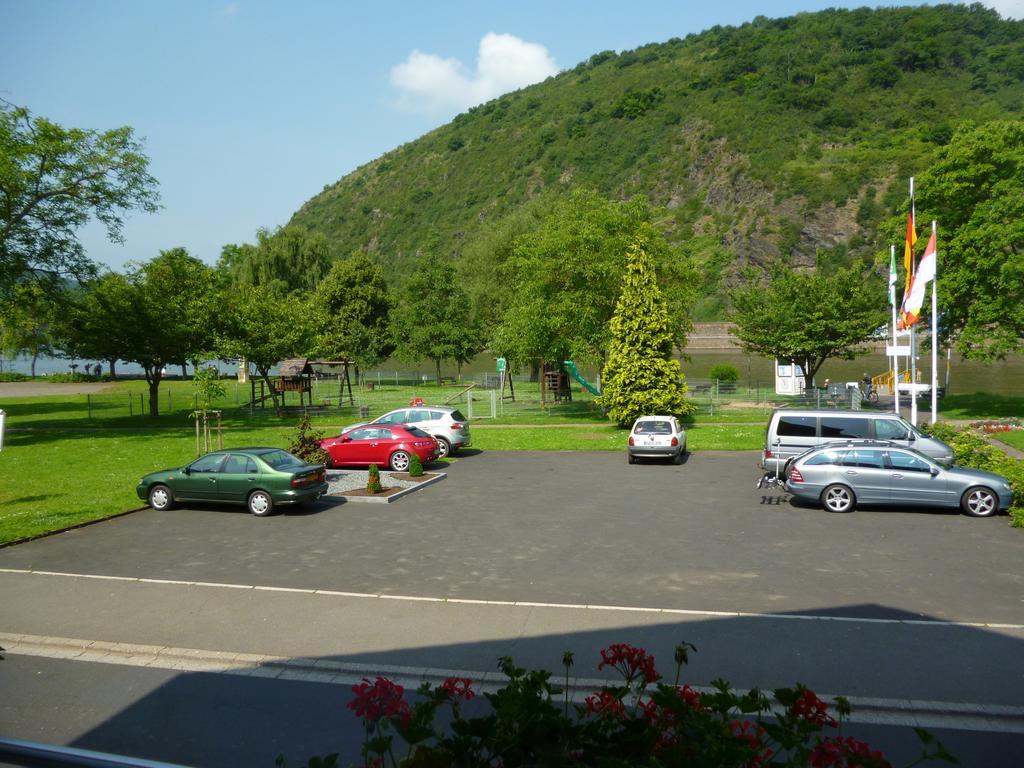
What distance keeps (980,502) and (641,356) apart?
59.8 feet

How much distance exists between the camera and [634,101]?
607 ft

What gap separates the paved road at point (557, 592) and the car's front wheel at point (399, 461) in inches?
210

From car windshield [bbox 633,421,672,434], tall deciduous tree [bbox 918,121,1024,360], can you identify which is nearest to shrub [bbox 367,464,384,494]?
car windshield [bbox 633,421,672,434]

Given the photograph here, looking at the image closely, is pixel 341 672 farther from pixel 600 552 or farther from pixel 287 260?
pixel 287 260

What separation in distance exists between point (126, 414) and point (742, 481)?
3607 cm

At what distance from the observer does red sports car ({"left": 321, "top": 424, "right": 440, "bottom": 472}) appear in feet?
73.4

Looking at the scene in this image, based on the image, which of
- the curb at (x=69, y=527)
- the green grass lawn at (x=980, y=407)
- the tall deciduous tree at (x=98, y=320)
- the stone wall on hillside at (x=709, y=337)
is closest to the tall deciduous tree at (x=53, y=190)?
the tall deciduous tree at (x=98, y=320)

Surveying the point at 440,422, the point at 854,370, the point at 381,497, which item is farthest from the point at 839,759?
the point at 854,370

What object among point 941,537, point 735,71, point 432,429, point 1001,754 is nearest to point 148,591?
point 1001,754

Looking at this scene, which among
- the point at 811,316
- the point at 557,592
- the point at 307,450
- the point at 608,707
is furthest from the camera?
the point at 811,316

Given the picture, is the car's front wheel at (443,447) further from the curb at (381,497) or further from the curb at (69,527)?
the curb at (69,527)

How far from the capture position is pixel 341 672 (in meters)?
8.05

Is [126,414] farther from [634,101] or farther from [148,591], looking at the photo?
[634,101]

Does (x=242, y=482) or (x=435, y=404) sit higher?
(x=435, y=404)
